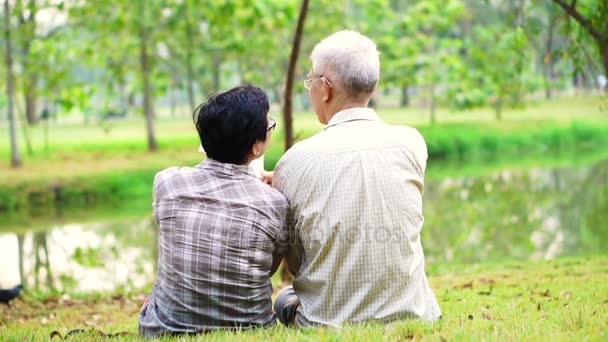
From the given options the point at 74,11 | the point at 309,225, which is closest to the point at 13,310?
the point at 309,225

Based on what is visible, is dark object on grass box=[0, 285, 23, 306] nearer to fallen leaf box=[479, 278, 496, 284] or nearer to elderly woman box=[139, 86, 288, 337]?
elderly woman box=[139, 86, 288, 337]

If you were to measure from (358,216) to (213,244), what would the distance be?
611 millimetres

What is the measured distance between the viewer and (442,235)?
475 inches

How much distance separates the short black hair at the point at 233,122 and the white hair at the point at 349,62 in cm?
31

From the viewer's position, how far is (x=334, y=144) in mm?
3039

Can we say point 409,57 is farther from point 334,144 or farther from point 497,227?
point 334,144

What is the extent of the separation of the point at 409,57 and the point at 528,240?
645 inches

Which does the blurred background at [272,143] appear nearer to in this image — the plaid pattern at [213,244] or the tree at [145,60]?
the tree at [145,60]

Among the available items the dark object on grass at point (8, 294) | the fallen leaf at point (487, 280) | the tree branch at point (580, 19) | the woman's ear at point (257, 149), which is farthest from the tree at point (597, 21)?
the dark object on grass at point (8, 294)

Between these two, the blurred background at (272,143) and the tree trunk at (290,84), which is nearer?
the tree trunk at (290,84)

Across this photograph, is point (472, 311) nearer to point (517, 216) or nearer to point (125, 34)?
point (517, 216)

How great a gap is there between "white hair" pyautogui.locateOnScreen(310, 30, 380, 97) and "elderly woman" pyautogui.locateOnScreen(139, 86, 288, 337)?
1.02 ft

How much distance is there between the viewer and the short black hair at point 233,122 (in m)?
3.08

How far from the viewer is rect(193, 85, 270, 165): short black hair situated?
10.1 feet
